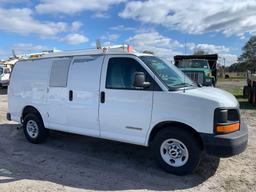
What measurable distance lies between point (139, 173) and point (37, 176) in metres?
1.77

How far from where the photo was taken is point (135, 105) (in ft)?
18.4

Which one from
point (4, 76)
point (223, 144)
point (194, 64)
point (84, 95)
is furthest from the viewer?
point (4, 76)

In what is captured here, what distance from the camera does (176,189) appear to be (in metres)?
4.77

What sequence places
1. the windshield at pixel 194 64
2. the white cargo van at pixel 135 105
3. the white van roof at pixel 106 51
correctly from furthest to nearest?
the windshield at pixel 194 64 → the white van roof at pixel 106 51 → the white cargo van at pixel 135 105

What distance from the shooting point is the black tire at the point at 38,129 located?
7340 millimetres

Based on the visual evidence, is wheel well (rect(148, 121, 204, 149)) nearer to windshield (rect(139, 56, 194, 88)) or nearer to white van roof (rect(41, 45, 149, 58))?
windshield (rect(139, 56, 194, 88))

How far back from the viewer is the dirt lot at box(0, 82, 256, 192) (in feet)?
16.0

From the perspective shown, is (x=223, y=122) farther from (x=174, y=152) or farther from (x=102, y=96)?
(x=102, y=96)

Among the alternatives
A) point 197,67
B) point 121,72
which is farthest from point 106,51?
point 197,67

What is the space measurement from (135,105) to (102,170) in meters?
1.32

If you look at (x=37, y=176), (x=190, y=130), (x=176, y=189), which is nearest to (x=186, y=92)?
(x=190, y=130)

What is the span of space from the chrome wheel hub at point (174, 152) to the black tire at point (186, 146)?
49mm

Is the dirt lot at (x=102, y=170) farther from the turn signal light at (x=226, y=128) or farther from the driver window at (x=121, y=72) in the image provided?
the driver window at (x=121, y=72)

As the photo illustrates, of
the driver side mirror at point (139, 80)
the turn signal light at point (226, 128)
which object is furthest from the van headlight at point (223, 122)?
the driver side mirror at point (139, 80)
